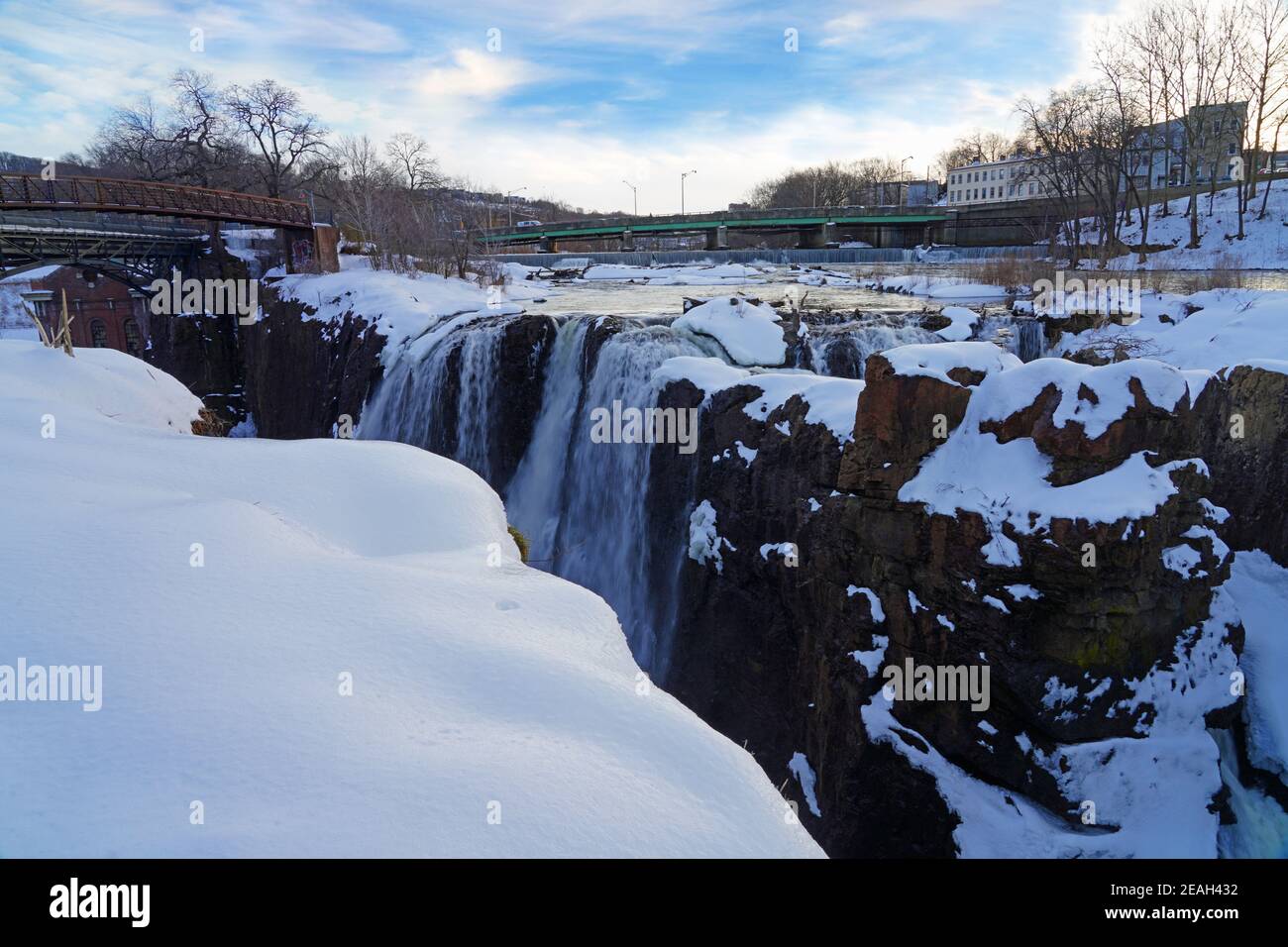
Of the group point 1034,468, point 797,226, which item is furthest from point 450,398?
point 797,226

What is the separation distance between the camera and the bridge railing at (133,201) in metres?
24.1

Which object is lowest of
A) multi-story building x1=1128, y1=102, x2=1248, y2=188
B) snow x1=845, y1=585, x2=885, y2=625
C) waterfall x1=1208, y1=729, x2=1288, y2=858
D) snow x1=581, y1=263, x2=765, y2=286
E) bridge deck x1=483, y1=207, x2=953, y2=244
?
waterfall x1=1208, y1=729, x2=1288, y2=858

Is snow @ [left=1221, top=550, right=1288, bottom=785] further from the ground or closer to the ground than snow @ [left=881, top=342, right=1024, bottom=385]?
closer to the ground

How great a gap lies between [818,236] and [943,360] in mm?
58993

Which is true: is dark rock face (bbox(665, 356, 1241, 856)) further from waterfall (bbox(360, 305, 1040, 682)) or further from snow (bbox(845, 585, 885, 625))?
waterfall (bbox(360, 305, 1040, 682))

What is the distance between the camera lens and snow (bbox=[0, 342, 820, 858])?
2844 mm

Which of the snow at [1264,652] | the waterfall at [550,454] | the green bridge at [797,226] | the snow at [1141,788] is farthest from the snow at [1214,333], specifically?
the green bridge at [797,226]

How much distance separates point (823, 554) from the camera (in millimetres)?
11398

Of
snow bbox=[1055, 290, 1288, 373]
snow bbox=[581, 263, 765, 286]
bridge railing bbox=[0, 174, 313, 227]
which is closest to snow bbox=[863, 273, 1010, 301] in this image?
snow bbox=[1055, 290, 1288, 373]

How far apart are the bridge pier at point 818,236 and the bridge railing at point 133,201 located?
4078 cm

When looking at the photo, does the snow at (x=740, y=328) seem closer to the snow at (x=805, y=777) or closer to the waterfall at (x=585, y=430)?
the waterfall at (x=585, y=430)

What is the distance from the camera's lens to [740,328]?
1880cm

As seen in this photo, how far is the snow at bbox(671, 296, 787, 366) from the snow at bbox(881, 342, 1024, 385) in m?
7.84
